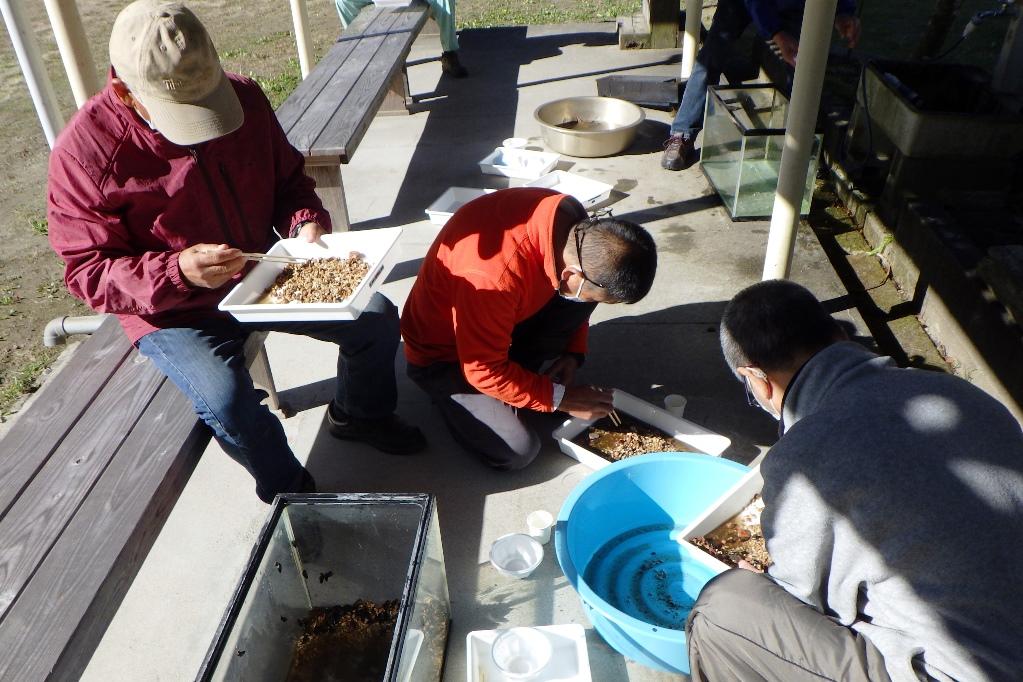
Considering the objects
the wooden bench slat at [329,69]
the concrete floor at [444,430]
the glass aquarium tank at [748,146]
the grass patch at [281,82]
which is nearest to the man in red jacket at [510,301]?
the concrete floor at [444,430]

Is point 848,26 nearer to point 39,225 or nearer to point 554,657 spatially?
point 554,657

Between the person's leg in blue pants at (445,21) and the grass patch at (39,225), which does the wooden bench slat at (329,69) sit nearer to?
the person's leg in blue pants at (445,21)

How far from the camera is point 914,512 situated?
1.31 metres

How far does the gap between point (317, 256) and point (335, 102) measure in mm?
1897

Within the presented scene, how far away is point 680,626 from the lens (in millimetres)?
2195

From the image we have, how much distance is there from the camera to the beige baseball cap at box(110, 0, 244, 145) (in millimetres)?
1938

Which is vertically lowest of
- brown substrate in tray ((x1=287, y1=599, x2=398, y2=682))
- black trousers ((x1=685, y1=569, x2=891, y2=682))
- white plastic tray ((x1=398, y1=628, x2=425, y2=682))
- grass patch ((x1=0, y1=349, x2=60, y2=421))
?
grass patch ((x1=0, y1=349, x2=60, y2=421))

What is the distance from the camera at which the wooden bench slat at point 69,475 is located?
1717 mm

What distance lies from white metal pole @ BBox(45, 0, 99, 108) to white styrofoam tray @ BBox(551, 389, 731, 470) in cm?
206

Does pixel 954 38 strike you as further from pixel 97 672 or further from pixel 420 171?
pixel 97 672

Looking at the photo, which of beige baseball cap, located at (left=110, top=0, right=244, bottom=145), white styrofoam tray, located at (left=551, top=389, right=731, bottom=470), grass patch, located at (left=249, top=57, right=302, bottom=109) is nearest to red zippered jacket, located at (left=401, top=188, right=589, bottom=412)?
white styrofoam tray, located at (left=551, top=389, right=731, bottom=470)

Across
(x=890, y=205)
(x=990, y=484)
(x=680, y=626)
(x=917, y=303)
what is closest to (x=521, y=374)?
(x=680, y=626)

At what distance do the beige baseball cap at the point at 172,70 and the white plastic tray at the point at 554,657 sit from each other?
Answer: 154cm

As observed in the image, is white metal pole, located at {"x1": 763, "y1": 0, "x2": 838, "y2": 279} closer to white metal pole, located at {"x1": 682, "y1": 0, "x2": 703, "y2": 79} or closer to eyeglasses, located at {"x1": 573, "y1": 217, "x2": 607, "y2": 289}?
eyeglasses, located at {"x1": 573, "y1": 217, "x2": 607, "y2": 289}
